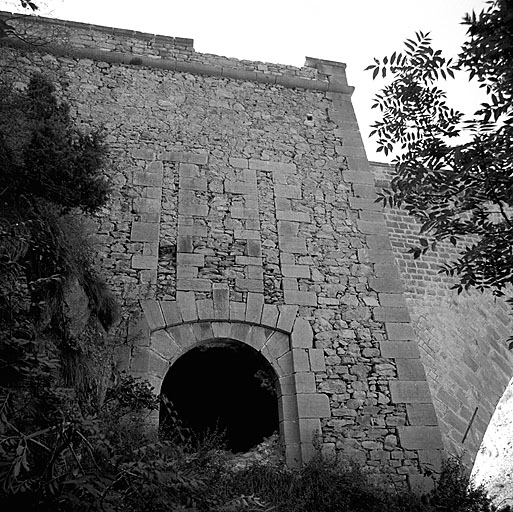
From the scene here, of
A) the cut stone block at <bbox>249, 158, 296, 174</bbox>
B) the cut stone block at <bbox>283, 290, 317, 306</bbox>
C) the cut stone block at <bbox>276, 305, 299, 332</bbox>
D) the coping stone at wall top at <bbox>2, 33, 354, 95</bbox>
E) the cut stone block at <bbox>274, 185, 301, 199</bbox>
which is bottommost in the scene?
the cut stone block at <bbox>276, 305, 299, 332</bbox>

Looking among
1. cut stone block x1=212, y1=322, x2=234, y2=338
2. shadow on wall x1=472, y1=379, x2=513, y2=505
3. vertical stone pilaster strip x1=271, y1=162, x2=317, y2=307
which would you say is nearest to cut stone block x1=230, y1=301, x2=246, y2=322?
cut stone block x1=212, y1=322, x2=234, y2=338

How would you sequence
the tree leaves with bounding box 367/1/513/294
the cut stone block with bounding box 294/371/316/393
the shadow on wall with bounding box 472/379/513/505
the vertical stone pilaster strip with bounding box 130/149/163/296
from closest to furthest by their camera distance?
the tree leaves with bounding box 367/1/513/294, the shadow on wall with bounding box 472/379/513/505, the cut stone block with bounding box 294/371/316/393, the vertical stone pilaster strip with bounding box 130/149/163/296

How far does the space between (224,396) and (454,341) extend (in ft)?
13.9

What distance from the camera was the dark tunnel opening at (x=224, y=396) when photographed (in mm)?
7638

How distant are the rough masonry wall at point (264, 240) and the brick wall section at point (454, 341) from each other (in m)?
2.31

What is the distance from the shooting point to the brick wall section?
882cm

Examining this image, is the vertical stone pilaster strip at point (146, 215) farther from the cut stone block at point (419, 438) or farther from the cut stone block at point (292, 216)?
the cut stone block at point (419, 438)

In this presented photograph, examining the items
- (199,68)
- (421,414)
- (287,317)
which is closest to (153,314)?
(287,317)

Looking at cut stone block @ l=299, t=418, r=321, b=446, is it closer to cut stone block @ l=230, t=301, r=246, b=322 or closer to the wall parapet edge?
cut stone block @ l=230, t=301, r=246, b=322

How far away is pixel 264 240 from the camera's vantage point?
7.45 m

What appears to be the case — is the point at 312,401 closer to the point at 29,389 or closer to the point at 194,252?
the point at 194,252

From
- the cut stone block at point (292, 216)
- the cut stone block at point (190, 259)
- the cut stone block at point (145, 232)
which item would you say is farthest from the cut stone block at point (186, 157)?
the cut stone block at point (190, 259)

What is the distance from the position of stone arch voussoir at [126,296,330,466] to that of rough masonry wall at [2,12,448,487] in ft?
0.05

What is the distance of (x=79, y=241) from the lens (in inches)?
240
